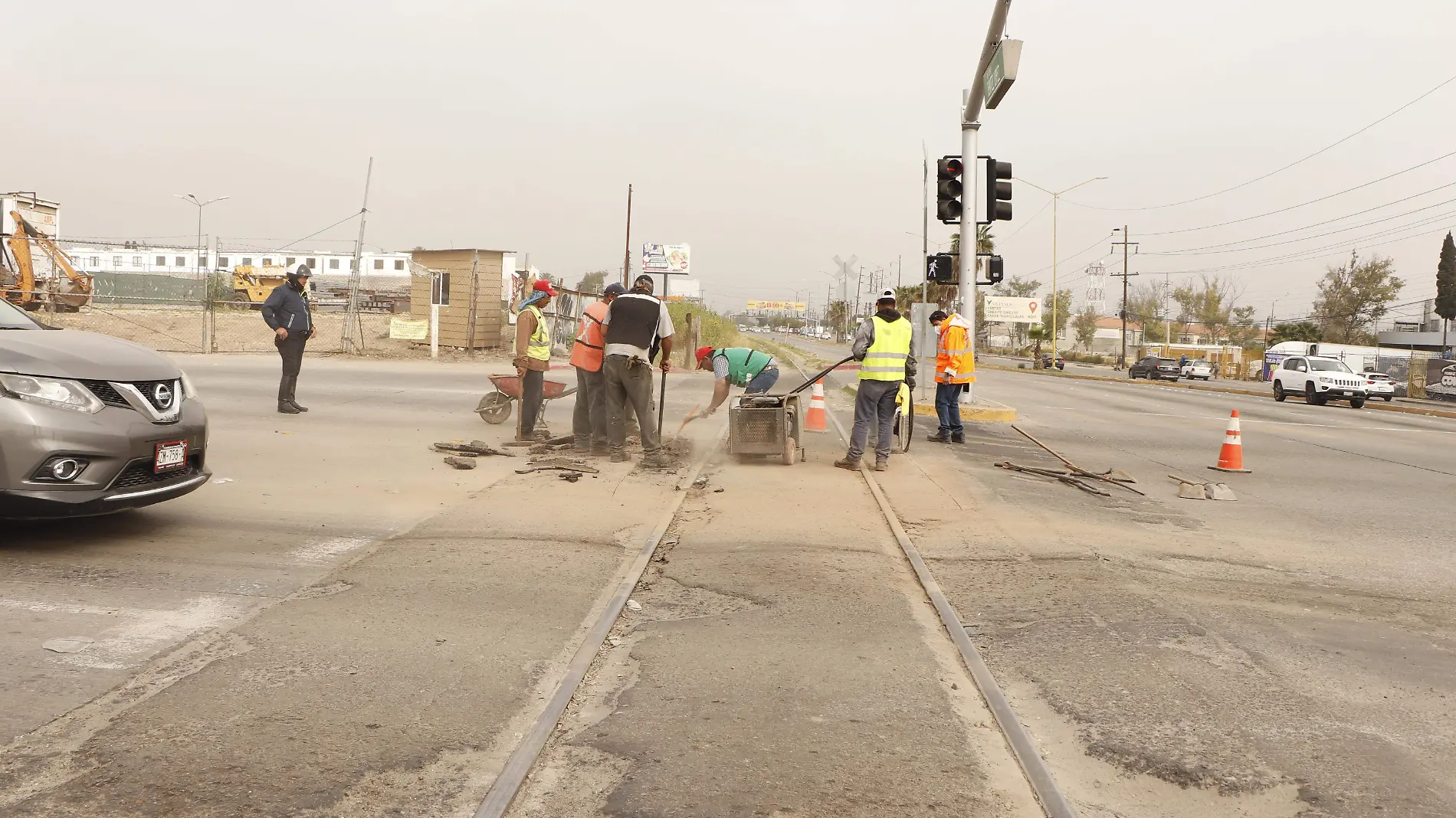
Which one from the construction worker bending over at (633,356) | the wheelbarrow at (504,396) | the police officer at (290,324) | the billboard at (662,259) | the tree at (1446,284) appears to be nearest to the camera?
→ the construction worker bending over at (633,356)

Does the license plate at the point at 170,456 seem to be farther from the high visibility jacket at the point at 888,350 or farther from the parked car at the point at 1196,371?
the parked car at the point at 1196,371

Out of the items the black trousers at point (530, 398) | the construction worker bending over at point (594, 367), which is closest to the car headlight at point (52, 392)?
the construction worker bending over at point (594, 367)

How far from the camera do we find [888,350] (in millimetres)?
10359

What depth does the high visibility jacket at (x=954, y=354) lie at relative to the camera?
13.2m

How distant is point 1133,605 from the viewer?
215 inches

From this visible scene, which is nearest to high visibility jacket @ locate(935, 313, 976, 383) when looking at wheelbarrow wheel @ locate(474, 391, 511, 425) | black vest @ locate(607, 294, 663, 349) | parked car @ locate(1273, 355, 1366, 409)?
black vest @ locate(607, 294, 663, 349)

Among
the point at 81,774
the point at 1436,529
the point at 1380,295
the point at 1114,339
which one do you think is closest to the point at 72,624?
the point at 81,774

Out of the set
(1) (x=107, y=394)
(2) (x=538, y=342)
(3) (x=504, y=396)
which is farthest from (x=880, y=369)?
(1) (x=107, y=394)

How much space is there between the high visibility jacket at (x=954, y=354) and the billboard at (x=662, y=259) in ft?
82.4

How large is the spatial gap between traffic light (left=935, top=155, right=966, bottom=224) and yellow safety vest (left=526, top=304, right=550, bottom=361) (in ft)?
24.9

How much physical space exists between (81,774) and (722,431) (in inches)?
425

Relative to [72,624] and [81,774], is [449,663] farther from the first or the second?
[72,624]

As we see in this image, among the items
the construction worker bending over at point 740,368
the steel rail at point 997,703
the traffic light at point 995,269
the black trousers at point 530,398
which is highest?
the traffic light at point 995,269

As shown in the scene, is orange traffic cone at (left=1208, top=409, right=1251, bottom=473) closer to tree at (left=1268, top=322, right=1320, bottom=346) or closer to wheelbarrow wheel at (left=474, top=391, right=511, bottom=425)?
wheelbarrow wheel at (left=474, top=391, right=511, bottom=425)
